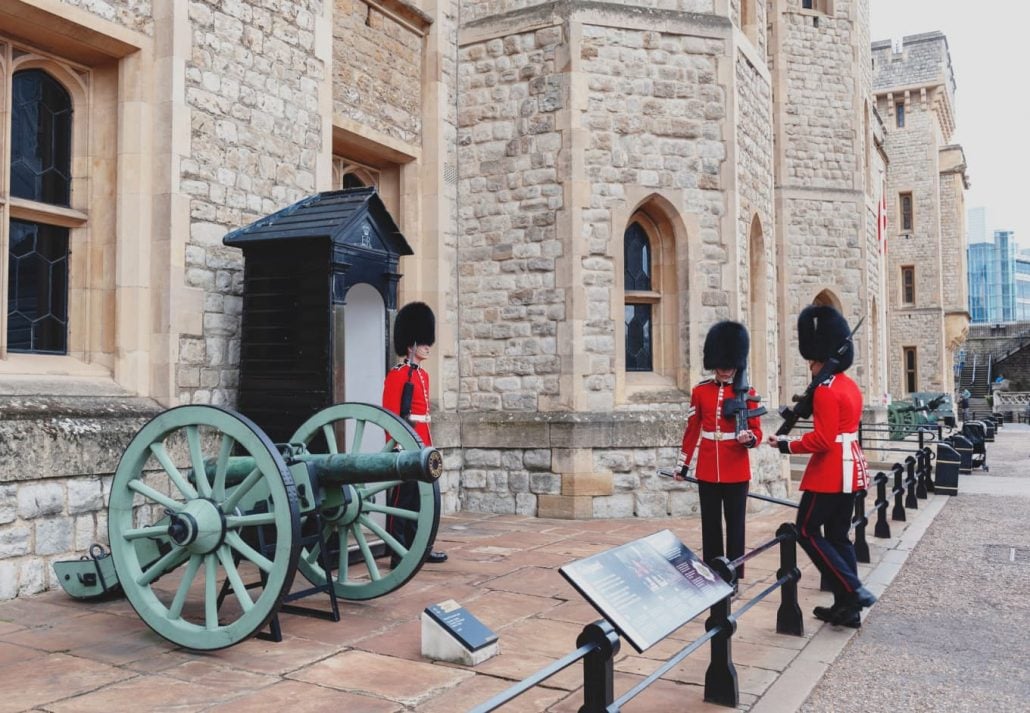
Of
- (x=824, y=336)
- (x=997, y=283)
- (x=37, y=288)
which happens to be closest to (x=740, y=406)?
(x=824, y=336)

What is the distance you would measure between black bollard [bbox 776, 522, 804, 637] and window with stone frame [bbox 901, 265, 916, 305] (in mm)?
32832

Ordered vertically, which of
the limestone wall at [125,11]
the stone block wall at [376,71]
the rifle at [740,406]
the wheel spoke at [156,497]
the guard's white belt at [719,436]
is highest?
the stone block wall at [376,71]

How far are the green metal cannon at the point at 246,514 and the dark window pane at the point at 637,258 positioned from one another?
4.86m

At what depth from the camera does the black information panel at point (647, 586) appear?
2.99 metres

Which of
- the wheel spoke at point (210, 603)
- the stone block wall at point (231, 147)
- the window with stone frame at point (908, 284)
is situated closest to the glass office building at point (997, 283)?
the window with stone frame at point (908, 284)

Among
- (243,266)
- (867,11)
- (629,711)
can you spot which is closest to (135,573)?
(629,711)

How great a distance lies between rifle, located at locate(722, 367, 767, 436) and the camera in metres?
5.31

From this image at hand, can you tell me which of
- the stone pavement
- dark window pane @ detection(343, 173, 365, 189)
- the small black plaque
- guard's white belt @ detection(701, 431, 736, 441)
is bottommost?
the stone pavement

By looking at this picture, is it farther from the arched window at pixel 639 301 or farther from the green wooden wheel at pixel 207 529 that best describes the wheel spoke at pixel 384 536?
the arched window at pixel 639 301

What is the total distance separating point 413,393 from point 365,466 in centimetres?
202

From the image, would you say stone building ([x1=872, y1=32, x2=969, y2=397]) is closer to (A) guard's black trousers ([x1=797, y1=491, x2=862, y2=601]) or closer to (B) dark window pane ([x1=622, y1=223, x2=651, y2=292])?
(B) dark window pane ([x1=622, y1=223, x2=651, y2=292])

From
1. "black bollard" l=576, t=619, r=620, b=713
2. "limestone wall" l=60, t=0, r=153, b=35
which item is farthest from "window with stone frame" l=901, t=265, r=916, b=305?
"black bollard" l=576, t=619, r=620, b=713

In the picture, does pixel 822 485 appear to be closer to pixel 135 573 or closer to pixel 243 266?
pixel 135 573

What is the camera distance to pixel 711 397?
5.44 m
